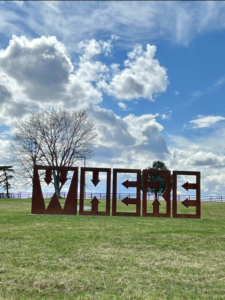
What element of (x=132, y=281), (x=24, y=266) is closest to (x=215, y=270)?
(x=132, y=281)

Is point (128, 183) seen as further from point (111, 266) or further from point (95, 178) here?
point (111, 266)

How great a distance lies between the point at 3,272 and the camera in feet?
16.8

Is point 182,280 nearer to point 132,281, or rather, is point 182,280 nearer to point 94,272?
point 132,281

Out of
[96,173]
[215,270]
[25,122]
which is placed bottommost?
[215,270]

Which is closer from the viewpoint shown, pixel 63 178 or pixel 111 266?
pixel 111 266

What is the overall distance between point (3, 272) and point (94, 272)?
1617 millimetres

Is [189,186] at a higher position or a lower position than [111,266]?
higher

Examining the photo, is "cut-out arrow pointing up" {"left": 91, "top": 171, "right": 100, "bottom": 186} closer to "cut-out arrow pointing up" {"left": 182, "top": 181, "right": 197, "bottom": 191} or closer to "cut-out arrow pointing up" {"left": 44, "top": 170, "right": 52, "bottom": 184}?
"cut-out arrow pointing up" {"left": 44, "top": 170, "right": 52, "bottom": 184}

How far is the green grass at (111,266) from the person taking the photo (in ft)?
13.9

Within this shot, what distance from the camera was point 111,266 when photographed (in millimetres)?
5449

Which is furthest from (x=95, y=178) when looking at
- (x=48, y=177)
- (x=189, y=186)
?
(x=189, y=186)

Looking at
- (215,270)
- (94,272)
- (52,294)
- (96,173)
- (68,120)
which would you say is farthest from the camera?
(68,120)

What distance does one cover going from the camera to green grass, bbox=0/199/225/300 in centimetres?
424

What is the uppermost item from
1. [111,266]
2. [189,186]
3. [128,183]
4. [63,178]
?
[63,178]
